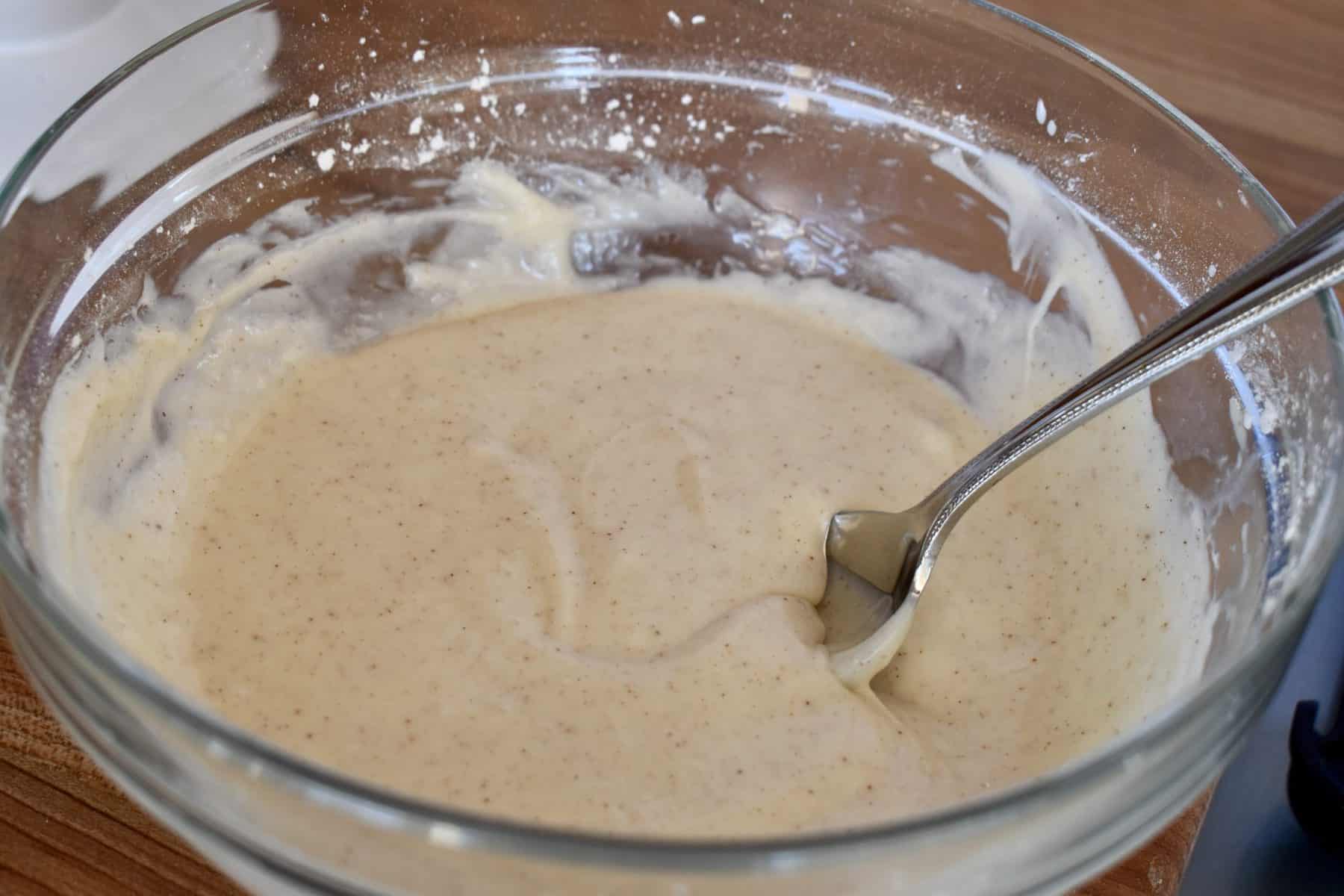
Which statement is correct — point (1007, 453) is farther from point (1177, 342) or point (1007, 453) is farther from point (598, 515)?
point (598, 515)

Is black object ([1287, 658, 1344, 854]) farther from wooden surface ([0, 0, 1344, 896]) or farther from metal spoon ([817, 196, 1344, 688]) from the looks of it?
metal spoon ([817, 196, 1344, 688])

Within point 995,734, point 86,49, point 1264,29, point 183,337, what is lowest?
point 995,734

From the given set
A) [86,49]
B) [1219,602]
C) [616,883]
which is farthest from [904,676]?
[86,49]

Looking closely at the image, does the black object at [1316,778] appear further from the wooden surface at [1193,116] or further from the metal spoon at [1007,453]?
the metal spoon at [1007,453]

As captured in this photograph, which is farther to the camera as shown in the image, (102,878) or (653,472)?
(653,472)

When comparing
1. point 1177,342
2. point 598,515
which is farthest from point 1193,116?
point 598,515

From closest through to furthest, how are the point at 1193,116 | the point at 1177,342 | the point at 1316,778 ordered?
→ the point at 1177,342 → the point at 1316,778 → the point at 1193,116

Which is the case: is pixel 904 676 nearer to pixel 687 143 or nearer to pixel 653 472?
pixel 653 472

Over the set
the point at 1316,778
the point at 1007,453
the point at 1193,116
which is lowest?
the point at 1316,778
